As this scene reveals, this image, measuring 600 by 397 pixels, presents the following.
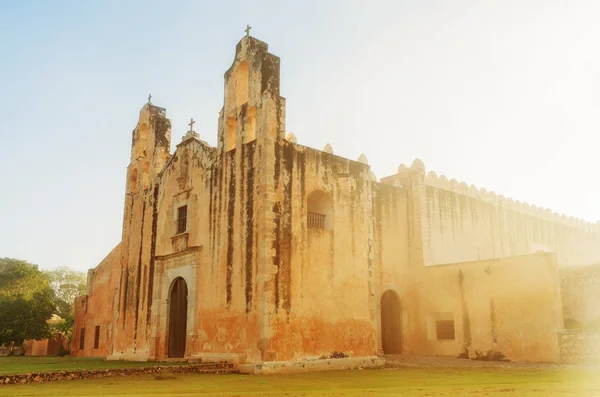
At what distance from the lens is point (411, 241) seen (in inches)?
784

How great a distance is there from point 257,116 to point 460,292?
9112 mm

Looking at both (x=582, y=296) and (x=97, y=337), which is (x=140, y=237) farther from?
(x=582, y=296)

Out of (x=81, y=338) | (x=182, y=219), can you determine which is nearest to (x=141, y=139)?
(x=182, y=219)

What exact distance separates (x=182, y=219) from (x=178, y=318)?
2938mm

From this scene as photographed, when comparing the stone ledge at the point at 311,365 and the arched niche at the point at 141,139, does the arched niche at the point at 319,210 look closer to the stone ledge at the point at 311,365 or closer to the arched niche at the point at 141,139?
the stone ledge at the point at 311,365

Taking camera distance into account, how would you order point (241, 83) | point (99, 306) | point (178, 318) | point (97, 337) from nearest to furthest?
point (241, 83), point (178, 318), point (97, 337), point (99, 306)

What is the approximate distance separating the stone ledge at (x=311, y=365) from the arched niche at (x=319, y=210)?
135 inches

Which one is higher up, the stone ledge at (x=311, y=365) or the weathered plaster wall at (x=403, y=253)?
the weathered plaster wall at (x=403, y=253)

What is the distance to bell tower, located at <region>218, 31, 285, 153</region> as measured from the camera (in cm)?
1386

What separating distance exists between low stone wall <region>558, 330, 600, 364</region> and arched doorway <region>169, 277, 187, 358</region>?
10.6m

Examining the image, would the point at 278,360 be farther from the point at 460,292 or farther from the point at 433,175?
the point at 433,175

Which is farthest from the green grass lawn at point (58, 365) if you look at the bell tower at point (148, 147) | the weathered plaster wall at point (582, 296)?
the weathered plaster wall at point (582, 296)

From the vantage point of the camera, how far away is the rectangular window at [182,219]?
16.3 meters

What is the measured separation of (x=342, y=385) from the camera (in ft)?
31.3
